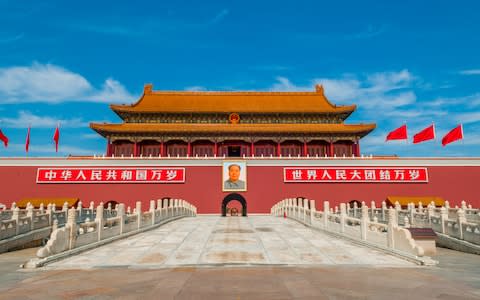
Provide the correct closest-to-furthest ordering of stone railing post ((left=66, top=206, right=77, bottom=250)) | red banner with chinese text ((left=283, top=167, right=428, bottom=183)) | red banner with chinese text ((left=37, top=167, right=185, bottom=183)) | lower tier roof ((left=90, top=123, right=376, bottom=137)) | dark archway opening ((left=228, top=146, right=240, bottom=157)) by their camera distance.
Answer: stone railing post ((left=66, top=206, right=77, bottom=250))
red banner with chinese text ((left=37, top=167, right=185, bottom=183))
red banner with chinese text ((left=283, top=167, right=428, bottom=183))
lower tier roof ((left=90, top=123, right=376, bottom=137))
dark archway opening ((left=228, top=146, right=240, bottom=157))

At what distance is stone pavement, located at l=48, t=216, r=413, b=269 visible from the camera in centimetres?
724

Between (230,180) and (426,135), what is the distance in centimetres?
1592

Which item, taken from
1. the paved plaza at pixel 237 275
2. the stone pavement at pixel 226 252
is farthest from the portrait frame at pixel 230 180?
the paved plaza at pixel 237 275

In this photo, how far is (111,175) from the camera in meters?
26.4

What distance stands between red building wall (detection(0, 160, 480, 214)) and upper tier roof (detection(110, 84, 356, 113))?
6778 mm

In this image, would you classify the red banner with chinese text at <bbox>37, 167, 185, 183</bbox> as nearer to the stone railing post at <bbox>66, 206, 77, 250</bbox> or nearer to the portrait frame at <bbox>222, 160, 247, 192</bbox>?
the portrait frame at <bbox>222, 160, 247, 192</bbox>

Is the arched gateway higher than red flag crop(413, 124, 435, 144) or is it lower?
lower

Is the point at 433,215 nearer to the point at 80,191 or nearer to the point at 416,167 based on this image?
the point at 416,167

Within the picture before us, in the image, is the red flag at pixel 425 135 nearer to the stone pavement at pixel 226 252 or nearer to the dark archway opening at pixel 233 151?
the dark archway opening at pixel 233 151

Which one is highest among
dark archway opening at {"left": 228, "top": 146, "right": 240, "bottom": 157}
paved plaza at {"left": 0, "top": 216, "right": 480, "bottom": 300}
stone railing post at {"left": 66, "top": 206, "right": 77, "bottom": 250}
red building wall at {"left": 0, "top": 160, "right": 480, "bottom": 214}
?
dark archway opening at {"left": 228, "top": 146, "right": 240, "bottom": 157}

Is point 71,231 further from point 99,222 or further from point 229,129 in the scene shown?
point 229,129

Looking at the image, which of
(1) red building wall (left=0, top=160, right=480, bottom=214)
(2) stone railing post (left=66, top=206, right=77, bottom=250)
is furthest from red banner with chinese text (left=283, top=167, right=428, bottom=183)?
(2) stone railing post (left=66, top=206, right=77, bottom=250)

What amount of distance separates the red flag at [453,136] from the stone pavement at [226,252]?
19.1m

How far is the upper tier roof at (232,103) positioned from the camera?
103ft
